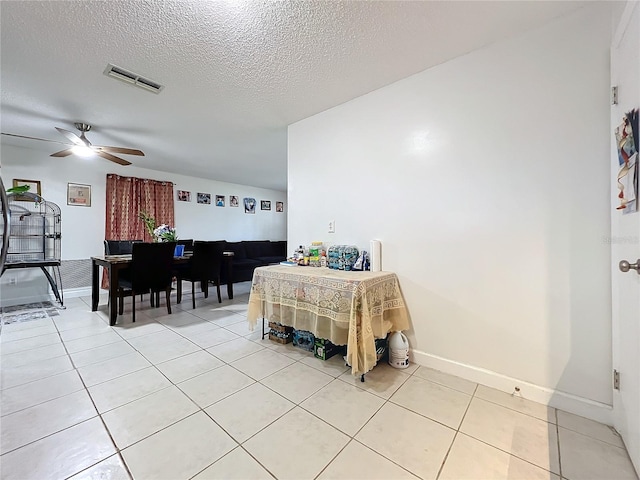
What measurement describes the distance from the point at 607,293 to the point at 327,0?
2270 millimetres

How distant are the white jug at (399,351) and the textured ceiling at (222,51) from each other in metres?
2.16

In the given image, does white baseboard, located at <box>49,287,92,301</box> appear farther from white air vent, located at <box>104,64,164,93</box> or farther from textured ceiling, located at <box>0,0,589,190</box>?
white air vent, located at <box>104,64,164,93</box>

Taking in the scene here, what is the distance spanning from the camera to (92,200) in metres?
4.61

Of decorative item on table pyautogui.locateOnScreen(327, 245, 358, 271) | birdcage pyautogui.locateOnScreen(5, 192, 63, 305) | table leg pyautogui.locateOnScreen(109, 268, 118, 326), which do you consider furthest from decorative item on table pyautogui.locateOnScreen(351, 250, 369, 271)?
birdcage pyautogui.locateOnScreen(5, 192, 63, 305)

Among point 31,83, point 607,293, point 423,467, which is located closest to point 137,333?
point 31,83

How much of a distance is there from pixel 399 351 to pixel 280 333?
3.77ft

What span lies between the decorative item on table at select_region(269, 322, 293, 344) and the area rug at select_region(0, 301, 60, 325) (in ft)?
9.94

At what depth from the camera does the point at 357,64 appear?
2006mm

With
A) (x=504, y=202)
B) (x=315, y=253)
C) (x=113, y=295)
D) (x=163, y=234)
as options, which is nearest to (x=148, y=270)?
(x=113, y=295)

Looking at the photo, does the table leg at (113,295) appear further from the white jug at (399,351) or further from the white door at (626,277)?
the white door at (626,277)

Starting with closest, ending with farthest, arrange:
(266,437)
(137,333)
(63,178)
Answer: (266,437)
(137,333)
(63,178)

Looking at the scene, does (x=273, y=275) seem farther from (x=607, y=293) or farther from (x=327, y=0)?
(x=607, y=293)

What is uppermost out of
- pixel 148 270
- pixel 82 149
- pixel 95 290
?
pixel 82 149

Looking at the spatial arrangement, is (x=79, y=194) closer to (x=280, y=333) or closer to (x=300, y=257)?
(x=300, y=257)
